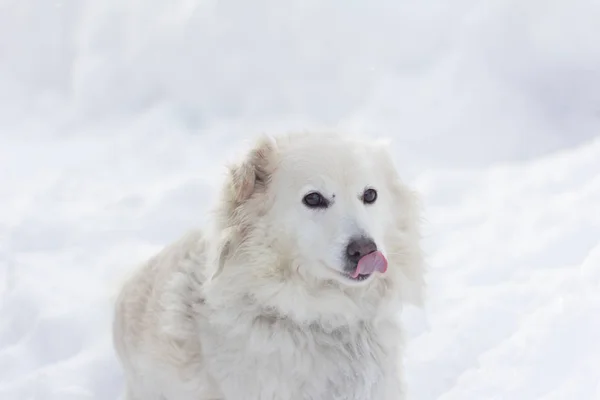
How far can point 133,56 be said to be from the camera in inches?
314

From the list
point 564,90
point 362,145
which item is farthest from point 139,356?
point 564,90

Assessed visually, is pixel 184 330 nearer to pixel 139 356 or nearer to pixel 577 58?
pixel 139 356

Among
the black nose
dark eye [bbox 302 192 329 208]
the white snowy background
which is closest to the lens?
the black nose

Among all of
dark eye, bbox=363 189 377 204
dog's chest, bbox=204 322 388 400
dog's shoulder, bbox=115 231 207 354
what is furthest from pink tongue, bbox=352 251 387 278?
dog's shoulder, bbox=115 231 207 354

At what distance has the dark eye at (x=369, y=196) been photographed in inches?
105

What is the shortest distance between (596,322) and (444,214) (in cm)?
164

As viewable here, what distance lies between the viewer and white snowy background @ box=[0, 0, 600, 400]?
3990 mm

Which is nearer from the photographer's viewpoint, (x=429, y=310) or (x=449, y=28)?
(x=429, y=310)

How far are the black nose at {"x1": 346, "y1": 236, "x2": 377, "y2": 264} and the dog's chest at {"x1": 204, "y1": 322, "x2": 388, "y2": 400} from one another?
412 mm

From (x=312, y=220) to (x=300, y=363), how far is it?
21.4 inches

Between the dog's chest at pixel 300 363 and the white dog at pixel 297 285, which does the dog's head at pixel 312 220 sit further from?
the dog's chest at pixel 300 363

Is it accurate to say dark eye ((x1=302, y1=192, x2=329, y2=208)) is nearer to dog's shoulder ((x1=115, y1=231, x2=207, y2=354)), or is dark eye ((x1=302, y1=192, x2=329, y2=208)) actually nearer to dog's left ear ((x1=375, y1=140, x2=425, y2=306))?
dog's left ear ((x1=375, y1=140, x2=425, y2=306))

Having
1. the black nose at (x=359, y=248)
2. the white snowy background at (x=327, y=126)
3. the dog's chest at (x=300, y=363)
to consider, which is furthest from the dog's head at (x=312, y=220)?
the white snowy background at (x=327, y=126)

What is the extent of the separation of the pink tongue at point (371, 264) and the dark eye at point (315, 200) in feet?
0.85
